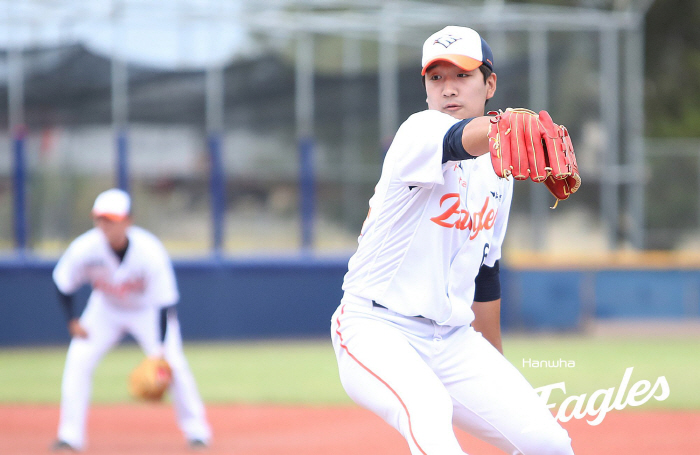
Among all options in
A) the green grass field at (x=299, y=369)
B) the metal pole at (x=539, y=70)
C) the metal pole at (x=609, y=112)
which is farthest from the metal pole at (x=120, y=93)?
the metal pole at (x=609, y=112)

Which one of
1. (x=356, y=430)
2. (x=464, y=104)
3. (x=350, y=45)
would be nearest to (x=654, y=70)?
(x=350, y=45)

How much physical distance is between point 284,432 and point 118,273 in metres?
1.83

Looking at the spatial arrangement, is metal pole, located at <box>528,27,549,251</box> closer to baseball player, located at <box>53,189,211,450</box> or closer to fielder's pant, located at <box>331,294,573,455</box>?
baseball player, located at <box>53,189,211,450</box>

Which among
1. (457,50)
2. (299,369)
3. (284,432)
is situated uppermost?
(457,50)

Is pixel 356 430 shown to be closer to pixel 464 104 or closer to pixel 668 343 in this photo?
pixel 464 104

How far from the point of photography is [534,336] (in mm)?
14734

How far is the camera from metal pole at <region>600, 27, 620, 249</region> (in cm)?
1869

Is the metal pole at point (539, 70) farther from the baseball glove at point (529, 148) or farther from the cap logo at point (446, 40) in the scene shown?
the baseball glove at point (529, 148)

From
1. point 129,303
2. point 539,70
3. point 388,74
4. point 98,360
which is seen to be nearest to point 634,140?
point 539,70

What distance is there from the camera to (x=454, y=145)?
2.91 m

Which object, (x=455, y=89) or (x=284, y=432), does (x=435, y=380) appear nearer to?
(x=455, y=89)

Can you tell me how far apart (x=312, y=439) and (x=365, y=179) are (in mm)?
10783

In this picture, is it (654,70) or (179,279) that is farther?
(654,70)

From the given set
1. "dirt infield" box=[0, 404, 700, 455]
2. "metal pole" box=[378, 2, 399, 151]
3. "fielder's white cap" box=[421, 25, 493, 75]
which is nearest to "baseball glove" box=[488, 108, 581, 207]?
"fielder's white cap" box=[421, 25, 493, 75]
